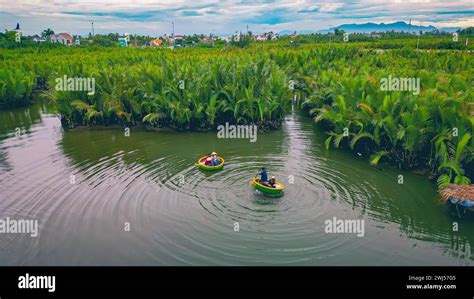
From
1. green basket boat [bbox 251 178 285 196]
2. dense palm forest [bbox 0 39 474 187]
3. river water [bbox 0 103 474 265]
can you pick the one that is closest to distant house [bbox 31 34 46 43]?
dense palm forest [bbox 0 39 474 187]

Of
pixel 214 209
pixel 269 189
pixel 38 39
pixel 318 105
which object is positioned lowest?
pixel 214 209

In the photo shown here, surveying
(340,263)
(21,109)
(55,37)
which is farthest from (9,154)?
(55,37)

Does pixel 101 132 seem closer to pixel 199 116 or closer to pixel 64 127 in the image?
pixel 64 127

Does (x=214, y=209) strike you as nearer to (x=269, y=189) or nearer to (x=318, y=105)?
(x=269, y=189)

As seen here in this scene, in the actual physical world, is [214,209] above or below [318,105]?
below

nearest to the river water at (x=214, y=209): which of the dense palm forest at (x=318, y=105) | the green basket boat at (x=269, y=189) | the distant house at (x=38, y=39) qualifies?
the green basket boat at (x=269, y=189)

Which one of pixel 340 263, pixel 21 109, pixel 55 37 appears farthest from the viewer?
pixel 55 37

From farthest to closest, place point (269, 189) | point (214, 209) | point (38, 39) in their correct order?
point (38, 39) < point (269, 189) < point (214, 209)

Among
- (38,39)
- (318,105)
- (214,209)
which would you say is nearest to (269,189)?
(214,209)
